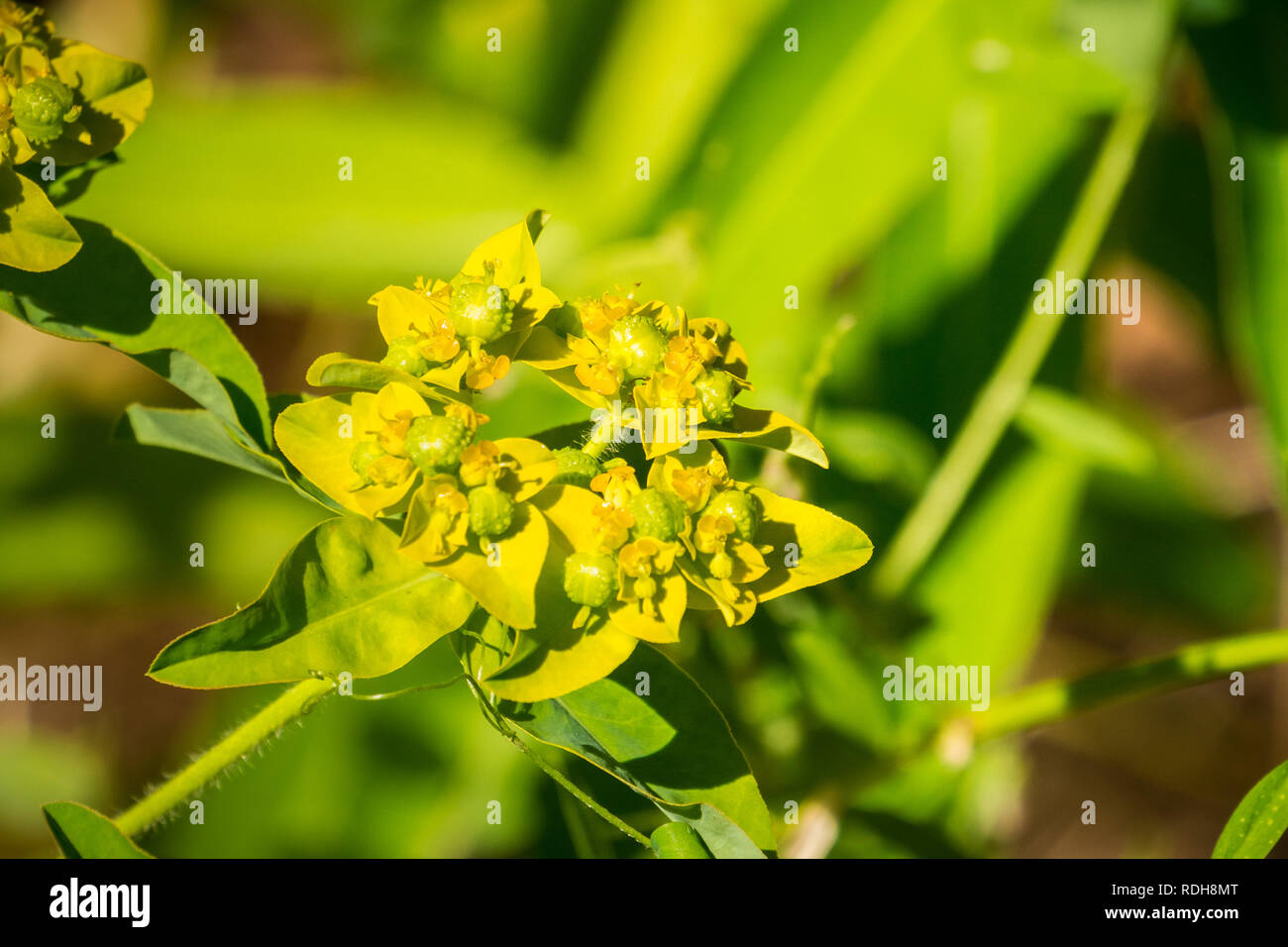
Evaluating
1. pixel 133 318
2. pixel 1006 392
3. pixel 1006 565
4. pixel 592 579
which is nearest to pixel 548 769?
pixel 592 579

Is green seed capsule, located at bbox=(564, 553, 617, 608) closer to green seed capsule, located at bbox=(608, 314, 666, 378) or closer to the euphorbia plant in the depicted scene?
the euphorbia plant

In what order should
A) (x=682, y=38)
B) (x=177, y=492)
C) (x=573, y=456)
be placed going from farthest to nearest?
(x=682, y=38) → (x=177, y=492) → (x=573, y=456)

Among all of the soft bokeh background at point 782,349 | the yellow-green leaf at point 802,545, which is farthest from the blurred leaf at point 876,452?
the yellow-green leaf at point 802,545

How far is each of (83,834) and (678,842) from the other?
650 mm

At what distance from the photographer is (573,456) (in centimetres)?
110

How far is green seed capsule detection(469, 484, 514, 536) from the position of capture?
3.36ft

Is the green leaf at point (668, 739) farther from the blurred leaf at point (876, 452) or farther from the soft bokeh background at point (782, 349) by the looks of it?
the blurred leaf at point (876, 452)

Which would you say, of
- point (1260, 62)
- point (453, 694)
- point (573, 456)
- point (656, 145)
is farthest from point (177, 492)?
point (1260, 62)

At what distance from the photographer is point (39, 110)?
3.71ft

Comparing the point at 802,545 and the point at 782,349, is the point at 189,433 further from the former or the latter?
the point at 782,349

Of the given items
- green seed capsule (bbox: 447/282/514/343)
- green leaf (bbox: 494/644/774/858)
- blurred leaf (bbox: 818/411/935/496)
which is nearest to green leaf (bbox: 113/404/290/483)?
green seed capsule (bbox: 447/282/514/343)

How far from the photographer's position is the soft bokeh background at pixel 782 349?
2059 millimetres

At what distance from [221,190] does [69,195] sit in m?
1.58
